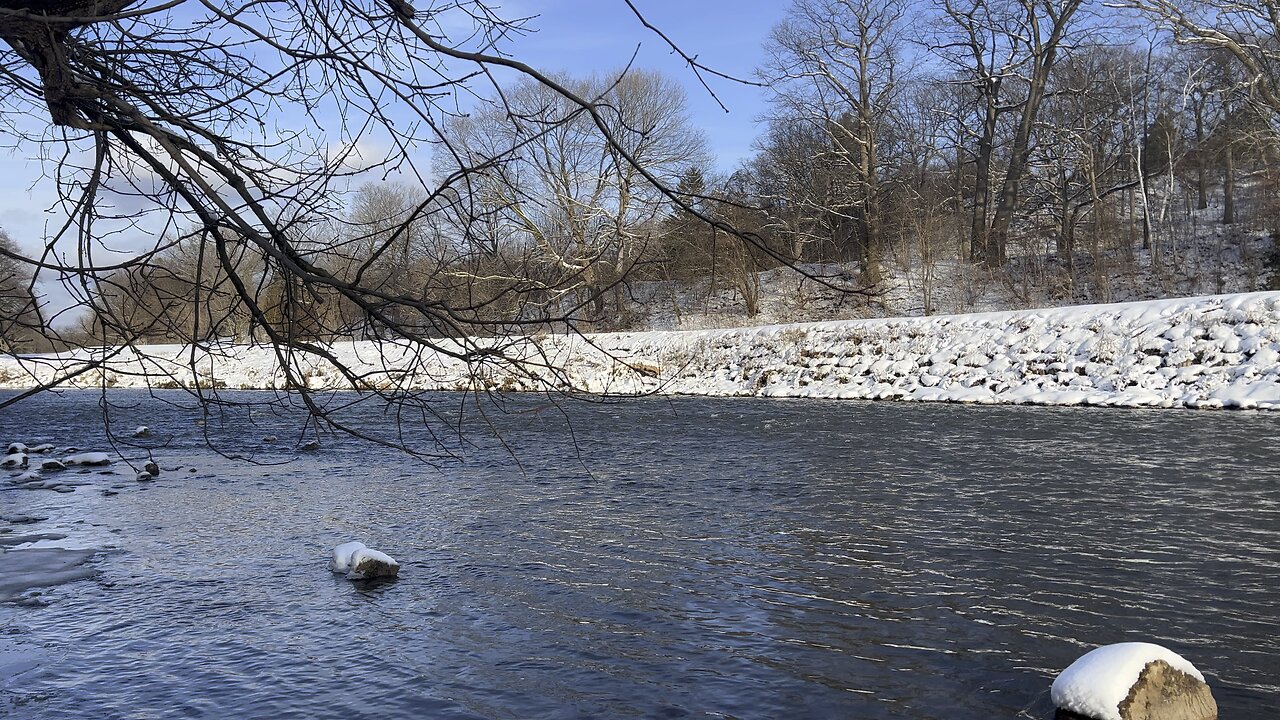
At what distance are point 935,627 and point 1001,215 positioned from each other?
33580 millimetres

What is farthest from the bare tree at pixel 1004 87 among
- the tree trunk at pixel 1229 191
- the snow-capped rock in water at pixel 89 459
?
the snow-capped rock in water at pixel 89 459

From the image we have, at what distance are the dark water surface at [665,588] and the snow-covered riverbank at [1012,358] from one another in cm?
415

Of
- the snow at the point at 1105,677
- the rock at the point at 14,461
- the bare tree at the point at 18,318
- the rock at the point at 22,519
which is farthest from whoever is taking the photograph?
the rock at the point at 14,461

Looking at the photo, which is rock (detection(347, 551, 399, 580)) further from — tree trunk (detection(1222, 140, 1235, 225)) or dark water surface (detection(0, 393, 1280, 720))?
tree trunk (detection(1222, 140, 1235, 225))

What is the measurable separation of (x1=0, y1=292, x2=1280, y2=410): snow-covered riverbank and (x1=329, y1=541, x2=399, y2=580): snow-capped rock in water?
6616 millimetres

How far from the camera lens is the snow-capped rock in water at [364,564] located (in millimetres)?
6266

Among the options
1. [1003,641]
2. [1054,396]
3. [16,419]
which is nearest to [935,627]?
[1003,641]

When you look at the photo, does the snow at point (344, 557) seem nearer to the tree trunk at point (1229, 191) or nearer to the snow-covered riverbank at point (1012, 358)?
the snow-covered riverbank at point (1012, 358)

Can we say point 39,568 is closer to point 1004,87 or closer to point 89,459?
point 89,459

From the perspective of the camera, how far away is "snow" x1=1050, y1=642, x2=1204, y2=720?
3703mm

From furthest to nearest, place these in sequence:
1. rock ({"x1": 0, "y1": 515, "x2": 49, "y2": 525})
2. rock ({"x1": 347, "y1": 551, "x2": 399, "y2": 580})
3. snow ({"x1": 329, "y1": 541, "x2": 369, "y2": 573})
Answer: rock ({"x1": 0, "y1": 515, "x2": 49, "y2": 525})
snow ({"x1": 329, "y1": 541, "x2": 369, "y2": 573})
rock ({"x1": 347, "y1": 551, "x2": 399, "y2": 580})

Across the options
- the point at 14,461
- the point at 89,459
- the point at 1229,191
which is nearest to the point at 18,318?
the point at 89,459

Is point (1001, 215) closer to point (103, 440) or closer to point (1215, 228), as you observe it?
point (1215, 228)

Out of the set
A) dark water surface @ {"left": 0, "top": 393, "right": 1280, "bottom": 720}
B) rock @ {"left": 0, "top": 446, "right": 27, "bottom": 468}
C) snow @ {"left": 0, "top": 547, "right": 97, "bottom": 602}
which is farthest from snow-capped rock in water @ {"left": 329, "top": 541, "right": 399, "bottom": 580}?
rock @ {"left": 0, "top": 446, "right": 27, "bottom": 468}
